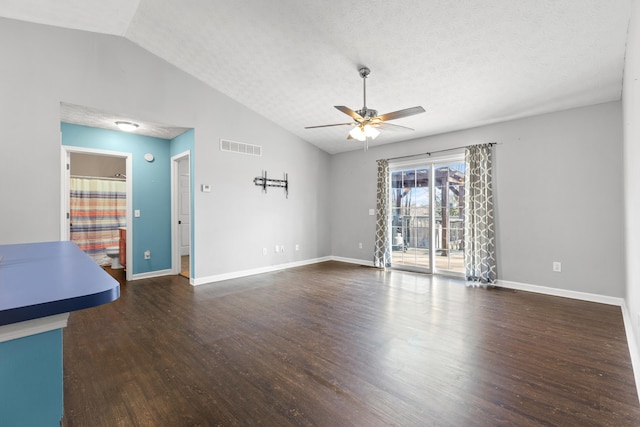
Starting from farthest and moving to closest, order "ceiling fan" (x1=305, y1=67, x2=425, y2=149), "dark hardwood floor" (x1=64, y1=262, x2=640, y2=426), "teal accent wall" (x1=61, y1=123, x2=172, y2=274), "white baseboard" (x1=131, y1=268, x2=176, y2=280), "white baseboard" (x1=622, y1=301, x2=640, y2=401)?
"white baseboard" (x1=131, y1=268, x2=176, y2=280)
"teal accent wall" (x1=61, y1=123, x2=172, y2=274)
"ceiling fan" (x1=305, y1=67, x2=425, y2=149)
"white baseboard" (x1=622, y1=301, x2=640, y2=401)
"dark hardwood floor" (x1=64, y1=262, x2=640, y2=426)

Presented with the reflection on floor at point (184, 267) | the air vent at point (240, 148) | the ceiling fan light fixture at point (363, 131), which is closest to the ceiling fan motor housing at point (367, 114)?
the ceiling fan light fixture at point (363, 131)

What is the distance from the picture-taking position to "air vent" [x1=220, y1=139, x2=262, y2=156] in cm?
498

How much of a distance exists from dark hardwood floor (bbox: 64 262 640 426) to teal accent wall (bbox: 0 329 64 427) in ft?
3.34

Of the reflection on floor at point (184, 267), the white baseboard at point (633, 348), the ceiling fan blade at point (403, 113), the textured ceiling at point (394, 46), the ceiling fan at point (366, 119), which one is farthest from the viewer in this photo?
the reflection on floor at point (184, 267)

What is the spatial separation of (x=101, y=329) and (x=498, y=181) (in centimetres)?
556

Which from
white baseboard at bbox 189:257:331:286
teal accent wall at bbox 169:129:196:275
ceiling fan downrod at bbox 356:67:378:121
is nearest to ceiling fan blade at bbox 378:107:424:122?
ceiling fan downrod at bbox 356:67:378:121

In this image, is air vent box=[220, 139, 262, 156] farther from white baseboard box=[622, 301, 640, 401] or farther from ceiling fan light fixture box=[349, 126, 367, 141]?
white baseboard box=[622, 301, 640, 401]

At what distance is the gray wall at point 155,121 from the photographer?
3.34 m

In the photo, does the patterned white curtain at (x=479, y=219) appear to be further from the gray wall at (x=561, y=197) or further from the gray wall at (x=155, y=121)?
the gray wall at (x=155, y=121)

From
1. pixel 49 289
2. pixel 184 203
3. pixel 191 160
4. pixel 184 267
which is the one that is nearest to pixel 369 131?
pixel 191 160

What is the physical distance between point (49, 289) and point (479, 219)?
5.03 m

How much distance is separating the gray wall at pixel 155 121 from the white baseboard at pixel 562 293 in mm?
3796

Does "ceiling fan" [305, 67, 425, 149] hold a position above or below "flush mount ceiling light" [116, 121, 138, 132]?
below

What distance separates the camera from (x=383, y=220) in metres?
5.95
